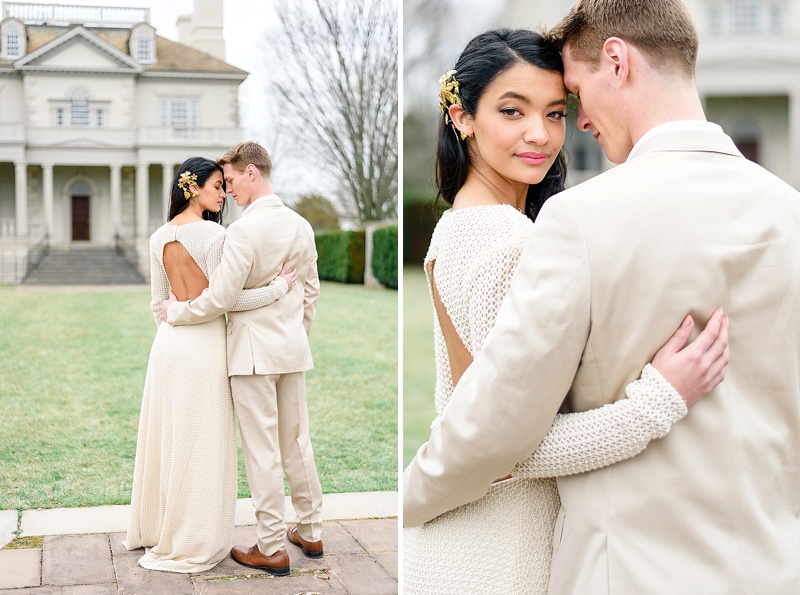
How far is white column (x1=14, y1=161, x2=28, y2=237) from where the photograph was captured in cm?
627

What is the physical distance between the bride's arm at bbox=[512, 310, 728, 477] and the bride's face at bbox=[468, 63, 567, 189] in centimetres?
47

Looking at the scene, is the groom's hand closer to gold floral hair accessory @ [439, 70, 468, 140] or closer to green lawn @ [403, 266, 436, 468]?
gold floral hair accessory @ [439, 70, 468, 140]

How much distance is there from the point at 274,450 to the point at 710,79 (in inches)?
641

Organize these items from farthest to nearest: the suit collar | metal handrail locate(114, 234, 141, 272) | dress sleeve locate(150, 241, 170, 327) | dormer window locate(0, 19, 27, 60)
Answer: metal handrail locate(114, 234, 141, 272) → dormer window locate(0, 19, 27, 60) → dress sleeve locate(150, 241, 170, 327) → the suit collar

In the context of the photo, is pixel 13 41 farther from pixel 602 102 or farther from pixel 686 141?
pixel 686 141

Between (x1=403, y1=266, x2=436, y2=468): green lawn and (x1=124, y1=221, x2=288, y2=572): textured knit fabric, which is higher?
(x1=124, y1=221, x2=288, y2=572): textured knit fabric

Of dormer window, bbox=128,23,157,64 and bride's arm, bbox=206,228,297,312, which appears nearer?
bride's arm, bbox=206,228,297,312

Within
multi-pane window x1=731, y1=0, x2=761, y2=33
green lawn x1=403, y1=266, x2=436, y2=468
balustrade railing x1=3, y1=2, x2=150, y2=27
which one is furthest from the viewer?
multi-pane window x1=731, y1=0, x2=761, y2=33

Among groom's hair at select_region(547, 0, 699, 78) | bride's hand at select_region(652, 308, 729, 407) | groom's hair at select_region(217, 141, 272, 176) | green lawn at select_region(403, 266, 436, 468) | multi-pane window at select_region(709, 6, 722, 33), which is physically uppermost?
multi-pane window at select_region(709, 6, 722, 33)

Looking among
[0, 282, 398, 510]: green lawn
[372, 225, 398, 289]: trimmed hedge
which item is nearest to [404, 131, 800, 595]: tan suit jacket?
[0, 282, 398, 510]: green lawn

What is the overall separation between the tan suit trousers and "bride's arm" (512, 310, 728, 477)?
7.53ft

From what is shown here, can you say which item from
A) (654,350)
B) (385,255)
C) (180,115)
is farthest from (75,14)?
(385,255)

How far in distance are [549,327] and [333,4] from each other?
11.5 meters

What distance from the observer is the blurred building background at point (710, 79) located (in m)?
12.0
